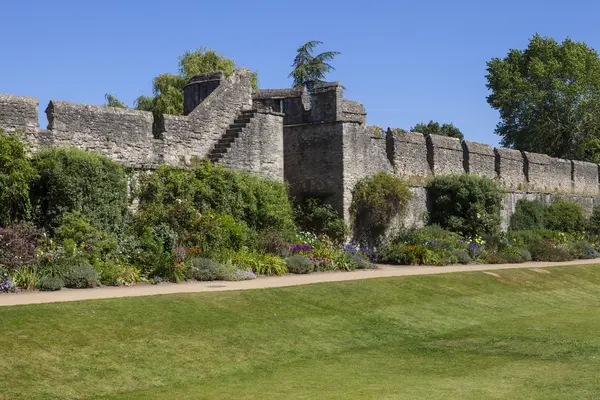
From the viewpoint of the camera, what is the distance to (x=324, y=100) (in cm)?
2633

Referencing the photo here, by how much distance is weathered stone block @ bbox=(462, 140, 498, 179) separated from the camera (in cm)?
3300

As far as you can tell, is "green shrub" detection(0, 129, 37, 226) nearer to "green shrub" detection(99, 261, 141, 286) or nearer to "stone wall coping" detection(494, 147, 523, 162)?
"green shrub" detection(99, 261, 141, 286)

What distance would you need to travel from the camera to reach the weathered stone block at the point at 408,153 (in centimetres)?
2914

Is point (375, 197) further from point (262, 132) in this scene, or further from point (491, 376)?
point (491, 376)

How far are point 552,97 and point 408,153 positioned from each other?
24048mm

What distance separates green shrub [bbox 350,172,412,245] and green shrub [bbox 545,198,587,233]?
10973 millimetres

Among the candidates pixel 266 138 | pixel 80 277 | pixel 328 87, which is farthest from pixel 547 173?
pixel 80 277

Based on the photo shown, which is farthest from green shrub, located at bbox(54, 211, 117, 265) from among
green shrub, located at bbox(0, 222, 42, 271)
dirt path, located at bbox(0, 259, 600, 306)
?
dirt path, located at bbox(0, 259, 600, 306)

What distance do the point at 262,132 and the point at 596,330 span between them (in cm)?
1152

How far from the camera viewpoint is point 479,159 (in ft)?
110

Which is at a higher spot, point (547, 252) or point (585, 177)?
point (585, 177)

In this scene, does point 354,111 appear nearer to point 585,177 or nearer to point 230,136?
point 230,136

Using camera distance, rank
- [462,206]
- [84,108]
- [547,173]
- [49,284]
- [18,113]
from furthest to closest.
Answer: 1. [547,173]
2. [462,206]
3. [84,108]
4. [18,113]
5. [49,284]

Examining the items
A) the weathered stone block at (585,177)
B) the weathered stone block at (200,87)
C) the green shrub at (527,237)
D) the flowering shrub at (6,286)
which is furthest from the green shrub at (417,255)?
the weathered stone block at (585,177)
